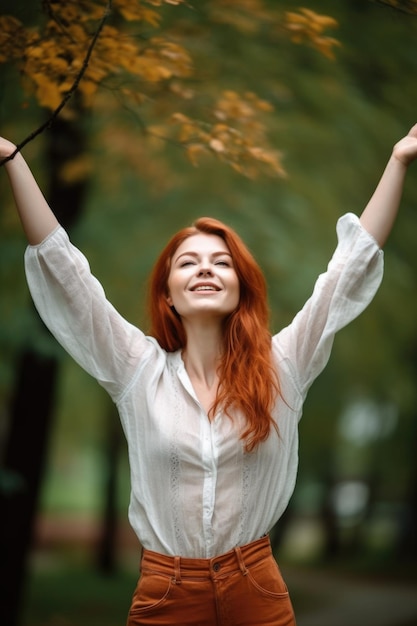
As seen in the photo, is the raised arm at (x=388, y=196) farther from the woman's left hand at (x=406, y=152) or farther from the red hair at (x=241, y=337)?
the red hair at (x=241, y=337)

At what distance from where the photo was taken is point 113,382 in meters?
2.95

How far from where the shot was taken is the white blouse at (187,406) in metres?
2.79

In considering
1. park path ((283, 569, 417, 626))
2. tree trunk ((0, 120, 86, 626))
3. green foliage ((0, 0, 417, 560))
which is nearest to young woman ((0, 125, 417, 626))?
green foliage ((0, 0, 417, 560))

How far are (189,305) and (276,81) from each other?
11.4 feet

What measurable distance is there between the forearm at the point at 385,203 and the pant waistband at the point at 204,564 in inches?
44.9

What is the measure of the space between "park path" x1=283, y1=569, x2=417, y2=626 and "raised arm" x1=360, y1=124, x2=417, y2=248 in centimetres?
809

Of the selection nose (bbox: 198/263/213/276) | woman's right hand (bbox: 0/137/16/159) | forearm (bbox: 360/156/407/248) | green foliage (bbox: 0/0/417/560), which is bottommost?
green foliage (bbox: 0/0/417/560)

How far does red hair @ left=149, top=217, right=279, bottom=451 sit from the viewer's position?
113 inches

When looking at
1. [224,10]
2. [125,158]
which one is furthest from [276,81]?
[125,158]

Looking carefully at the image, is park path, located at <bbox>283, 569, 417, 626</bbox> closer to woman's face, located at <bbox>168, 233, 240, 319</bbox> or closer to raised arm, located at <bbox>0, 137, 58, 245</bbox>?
woman's face, located at <bbox>168, 233, 240, 319</bbox>

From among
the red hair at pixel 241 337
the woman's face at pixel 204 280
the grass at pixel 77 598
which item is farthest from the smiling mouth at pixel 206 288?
the grass at pixel 77 598

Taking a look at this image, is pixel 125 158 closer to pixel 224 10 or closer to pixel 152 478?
pixel 224 10

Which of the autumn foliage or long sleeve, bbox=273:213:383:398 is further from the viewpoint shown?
the autumn foliage

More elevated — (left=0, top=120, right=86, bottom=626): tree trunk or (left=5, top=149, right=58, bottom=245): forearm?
(left=5, top=149, right=58, bottom=245): forearm
